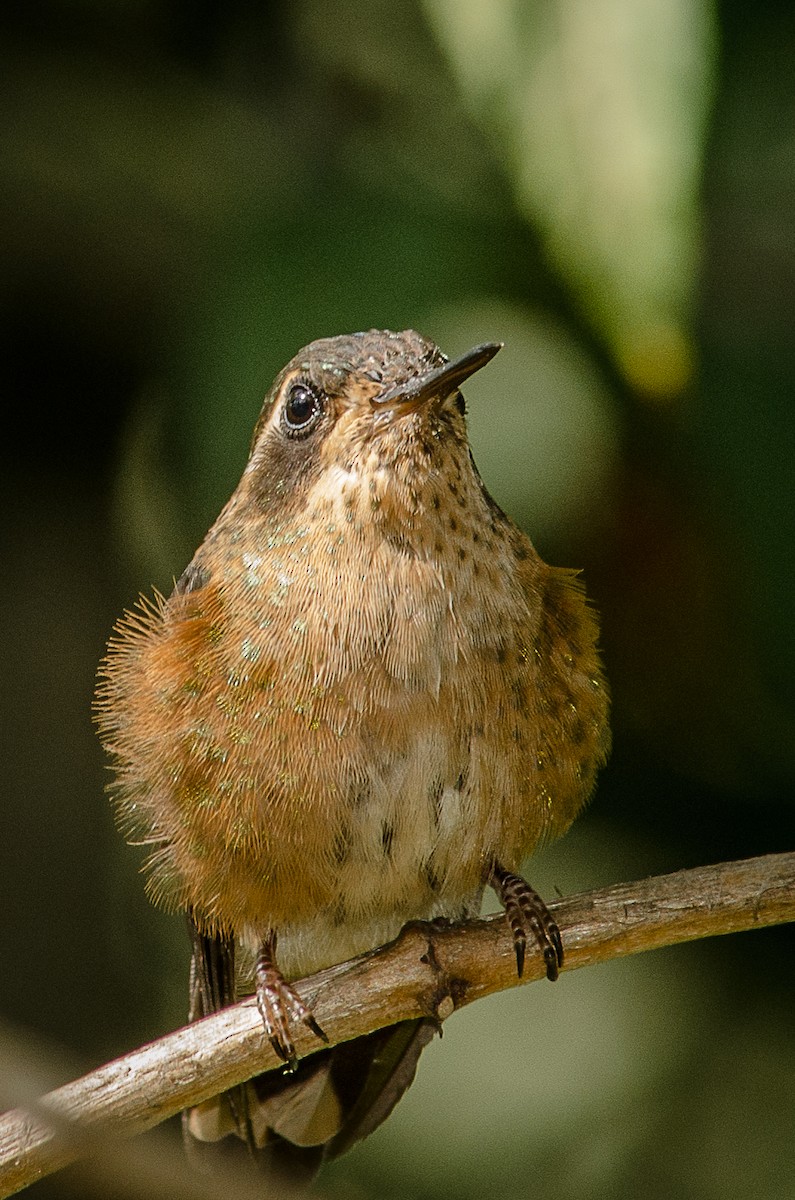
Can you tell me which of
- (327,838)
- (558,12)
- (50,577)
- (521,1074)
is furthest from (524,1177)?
(558,12)

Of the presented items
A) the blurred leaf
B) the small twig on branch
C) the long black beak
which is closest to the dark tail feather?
the small twig on branch

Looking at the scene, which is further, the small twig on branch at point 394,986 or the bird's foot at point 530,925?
the bird's foot at point 530,925

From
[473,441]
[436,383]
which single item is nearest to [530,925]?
[436,383]

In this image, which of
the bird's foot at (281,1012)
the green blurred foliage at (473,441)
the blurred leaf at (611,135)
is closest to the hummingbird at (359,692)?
the bird's foot at (281,1012)

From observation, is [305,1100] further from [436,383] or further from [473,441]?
[436,383]

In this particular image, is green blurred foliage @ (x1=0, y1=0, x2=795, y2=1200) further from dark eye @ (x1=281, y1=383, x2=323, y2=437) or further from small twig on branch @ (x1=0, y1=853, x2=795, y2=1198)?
small twig on branch @ (x1=0, y1=853, x2=795, y2=1198)

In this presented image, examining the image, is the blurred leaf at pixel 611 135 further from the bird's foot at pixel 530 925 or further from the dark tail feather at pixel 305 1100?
the dark tail feather at pixel 305 1100
